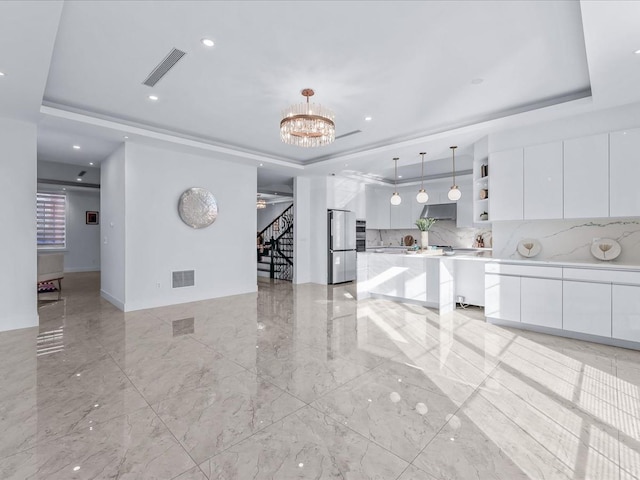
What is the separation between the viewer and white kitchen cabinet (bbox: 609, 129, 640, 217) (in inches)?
148

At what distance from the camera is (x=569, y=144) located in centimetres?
417

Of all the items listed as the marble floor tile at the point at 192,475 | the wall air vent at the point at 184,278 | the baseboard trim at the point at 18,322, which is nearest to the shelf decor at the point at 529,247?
the marble floor tile at the point at 192,475

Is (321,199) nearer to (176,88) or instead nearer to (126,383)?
(176,88)

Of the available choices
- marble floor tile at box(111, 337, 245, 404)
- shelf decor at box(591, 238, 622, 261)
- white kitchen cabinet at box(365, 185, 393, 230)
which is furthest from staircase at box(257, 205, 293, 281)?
shelf decor at box(591, 238, 622, 261)

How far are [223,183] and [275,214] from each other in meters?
7.93

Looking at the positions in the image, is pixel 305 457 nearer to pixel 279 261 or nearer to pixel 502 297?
pixel 502 297

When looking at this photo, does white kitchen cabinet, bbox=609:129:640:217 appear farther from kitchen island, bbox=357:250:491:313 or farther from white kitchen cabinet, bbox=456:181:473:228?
white kitchen cabinet, bbox=456:181:473:228

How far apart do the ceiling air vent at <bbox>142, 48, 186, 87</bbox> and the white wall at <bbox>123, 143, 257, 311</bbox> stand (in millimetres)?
2304

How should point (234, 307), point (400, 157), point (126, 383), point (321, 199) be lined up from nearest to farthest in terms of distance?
point (126, 383) → point (234, 307) → point (400, 157) → point (321, 199)

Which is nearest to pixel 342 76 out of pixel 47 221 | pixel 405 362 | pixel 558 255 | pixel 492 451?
pixel 405 362

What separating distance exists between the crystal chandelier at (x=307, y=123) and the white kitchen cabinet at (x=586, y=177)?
10.6 feet

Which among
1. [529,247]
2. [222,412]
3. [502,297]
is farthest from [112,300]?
[529,247]

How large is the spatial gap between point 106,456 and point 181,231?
4678mm

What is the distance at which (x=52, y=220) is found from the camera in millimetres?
10195
